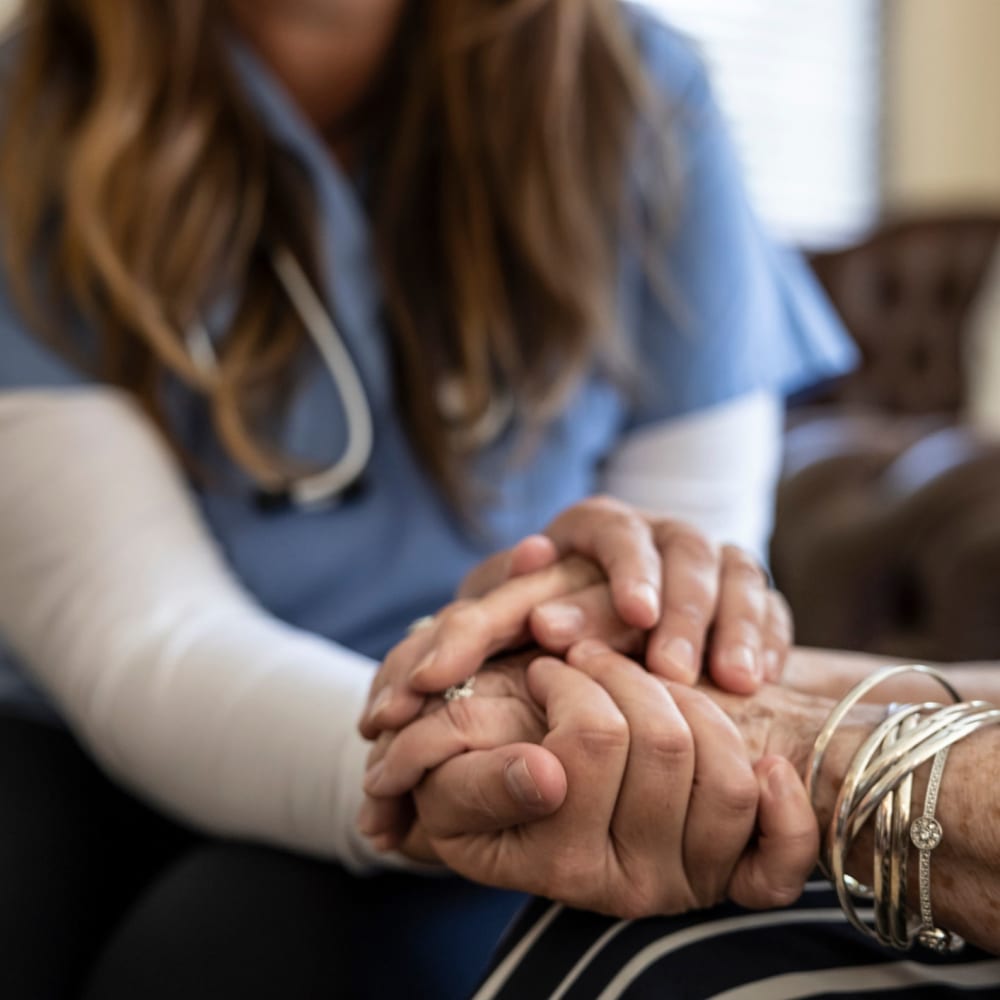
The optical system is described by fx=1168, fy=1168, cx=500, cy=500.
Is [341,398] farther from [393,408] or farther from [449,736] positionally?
[449,736]

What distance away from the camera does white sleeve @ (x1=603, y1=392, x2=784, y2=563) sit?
947 mm

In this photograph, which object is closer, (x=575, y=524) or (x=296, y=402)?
(x=575, y=524)

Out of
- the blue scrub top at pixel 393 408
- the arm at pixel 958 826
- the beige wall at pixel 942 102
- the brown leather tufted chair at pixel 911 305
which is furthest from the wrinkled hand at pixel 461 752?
the beige wall at pixel 942 102

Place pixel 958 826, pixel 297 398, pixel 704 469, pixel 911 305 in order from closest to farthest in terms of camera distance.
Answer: pixel 958 826
pixel 297 398
pixel 704 469
pixel 911 305

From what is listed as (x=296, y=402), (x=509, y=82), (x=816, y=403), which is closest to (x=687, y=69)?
(x=509, y=82)

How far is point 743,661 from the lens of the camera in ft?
1.75

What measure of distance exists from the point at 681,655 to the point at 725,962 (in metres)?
0.13

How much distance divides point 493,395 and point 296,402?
0.15 m

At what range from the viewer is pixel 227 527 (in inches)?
31.8

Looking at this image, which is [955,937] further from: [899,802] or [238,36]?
[238,36]

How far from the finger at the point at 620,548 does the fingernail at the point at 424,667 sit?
0.29 feet

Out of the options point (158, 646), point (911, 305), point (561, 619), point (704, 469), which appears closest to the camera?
point (561, 619)

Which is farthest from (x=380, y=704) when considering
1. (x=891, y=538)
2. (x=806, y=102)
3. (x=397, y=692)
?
(x=806, y=102)

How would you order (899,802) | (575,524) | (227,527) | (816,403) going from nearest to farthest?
1. (899,802)
2. (575,524)
3. (227,527)
4. (816,403)
